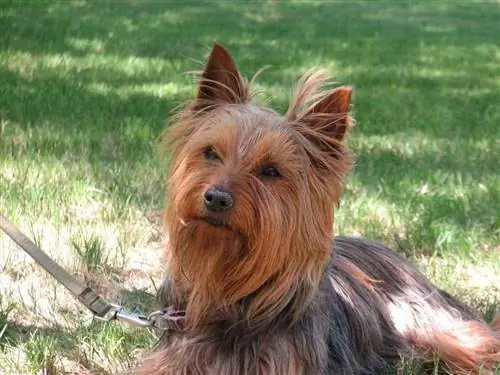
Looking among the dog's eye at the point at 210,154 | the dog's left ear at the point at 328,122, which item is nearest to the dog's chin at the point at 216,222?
the dog's eye at the point at 210,154

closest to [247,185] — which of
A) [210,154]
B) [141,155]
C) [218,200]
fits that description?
[218,200]

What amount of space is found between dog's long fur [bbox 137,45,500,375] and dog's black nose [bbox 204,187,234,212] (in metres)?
0.02

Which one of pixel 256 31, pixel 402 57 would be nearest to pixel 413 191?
pixel 402 57

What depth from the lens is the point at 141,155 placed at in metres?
7.29

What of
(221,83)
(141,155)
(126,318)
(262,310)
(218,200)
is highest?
(221,83)

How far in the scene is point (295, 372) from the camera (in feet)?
11.3

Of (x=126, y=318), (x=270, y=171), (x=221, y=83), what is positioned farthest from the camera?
(x=126, y=318)

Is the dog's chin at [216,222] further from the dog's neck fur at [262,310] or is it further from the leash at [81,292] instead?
the leash at [81,292]

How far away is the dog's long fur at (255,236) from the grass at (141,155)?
0.78 metres

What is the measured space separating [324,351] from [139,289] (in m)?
1.67

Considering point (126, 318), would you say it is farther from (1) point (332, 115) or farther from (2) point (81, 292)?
(1) point (332, 115)

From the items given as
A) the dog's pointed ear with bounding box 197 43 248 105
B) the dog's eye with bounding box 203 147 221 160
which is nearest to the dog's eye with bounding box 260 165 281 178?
the dog's eye with bounding box 203 147 221 160

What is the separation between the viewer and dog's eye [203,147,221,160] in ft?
10.9

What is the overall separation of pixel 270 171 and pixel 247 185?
Result: 16cm
